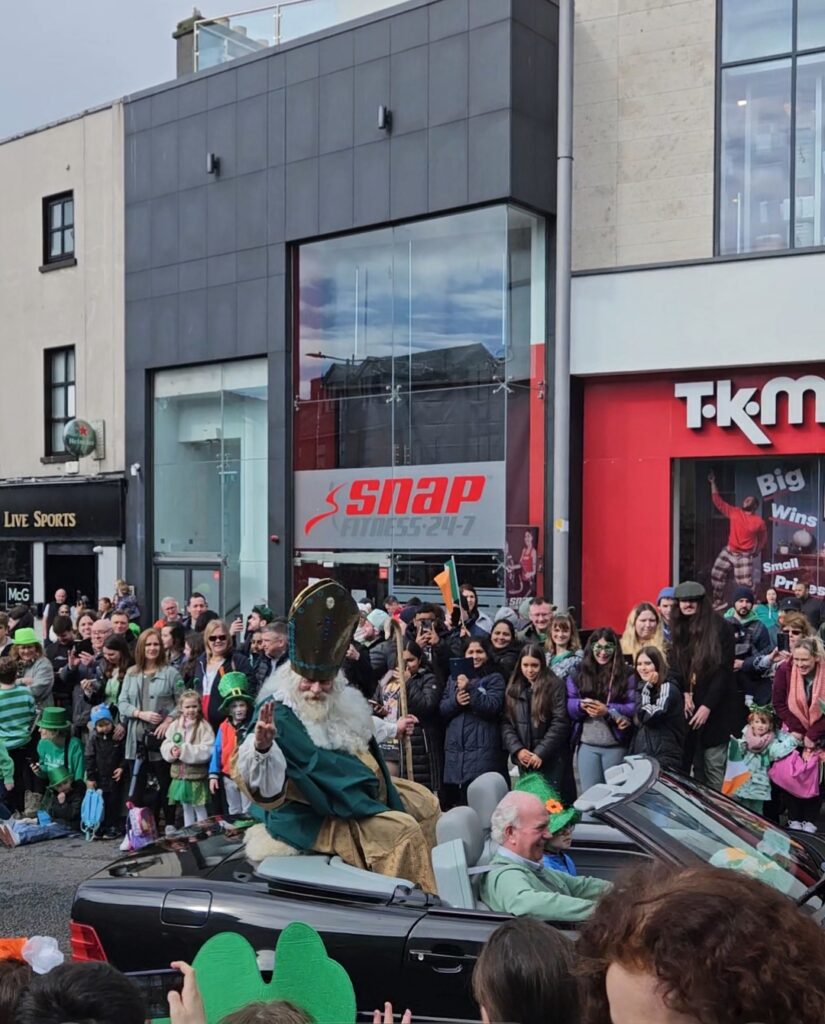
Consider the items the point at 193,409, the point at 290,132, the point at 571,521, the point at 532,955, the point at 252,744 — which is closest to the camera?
the point at 532,955

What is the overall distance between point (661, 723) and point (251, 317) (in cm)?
1318

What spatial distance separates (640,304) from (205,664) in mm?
9126

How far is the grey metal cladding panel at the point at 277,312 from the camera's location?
18.5 m

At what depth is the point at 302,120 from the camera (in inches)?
711

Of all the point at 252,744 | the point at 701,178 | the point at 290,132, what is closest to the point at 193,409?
the point at 290,132

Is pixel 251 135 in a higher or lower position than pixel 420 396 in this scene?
higher

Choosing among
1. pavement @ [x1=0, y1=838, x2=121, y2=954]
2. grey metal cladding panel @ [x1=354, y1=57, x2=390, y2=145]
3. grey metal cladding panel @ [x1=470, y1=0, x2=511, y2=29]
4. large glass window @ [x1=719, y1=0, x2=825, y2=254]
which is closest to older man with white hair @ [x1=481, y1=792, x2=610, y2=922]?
pavement @ [x1=0, y1=838, x2=121, y2=954]

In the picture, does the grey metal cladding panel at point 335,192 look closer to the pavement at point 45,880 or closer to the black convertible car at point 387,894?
the pavement at point 45,880

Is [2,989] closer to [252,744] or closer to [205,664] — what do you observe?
[252,744]

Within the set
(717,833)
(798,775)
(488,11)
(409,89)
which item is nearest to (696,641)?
(798,775)

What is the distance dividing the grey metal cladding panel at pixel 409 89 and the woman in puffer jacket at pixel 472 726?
1100 cm

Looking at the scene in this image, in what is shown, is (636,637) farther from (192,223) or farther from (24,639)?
(192,223)

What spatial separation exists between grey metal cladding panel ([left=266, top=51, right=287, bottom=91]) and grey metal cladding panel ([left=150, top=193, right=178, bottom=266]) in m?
2.88

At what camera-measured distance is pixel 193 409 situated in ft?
67.1
